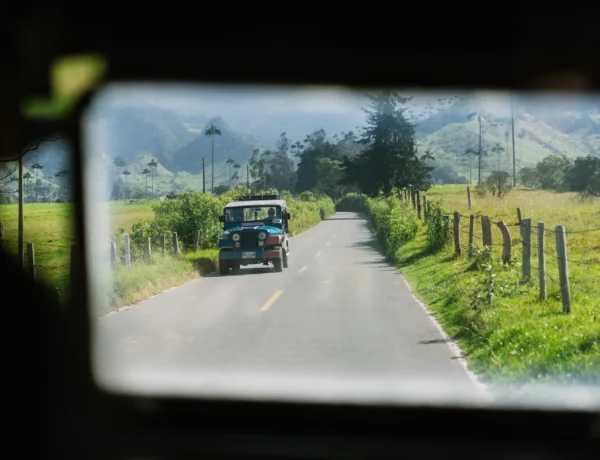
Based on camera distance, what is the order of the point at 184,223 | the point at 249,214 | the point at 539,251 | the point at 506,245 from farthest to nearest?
the point at 184,223 → the point at 249,214 → the point at 506,245 → the point at 539,251

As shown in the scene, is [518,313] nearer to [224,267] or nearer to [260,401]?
[260,401]

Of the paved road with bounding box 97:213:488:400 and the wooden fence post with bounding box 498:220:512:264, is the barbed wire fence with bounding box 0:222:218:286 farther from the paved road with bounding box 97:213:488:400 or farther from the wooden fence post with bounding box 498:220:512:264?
the wooden fence post with bounding box 498:220:512:264

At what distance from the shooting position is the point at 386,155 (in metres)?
58.9

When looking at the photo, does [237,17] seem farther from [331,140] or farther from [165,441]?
[331,140]

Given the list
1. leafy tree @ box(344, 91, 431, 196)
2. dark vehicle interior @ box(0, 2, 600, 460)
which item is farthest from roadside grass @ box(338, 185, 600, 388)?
leafy tree @ box(344, 91, 431, 196)

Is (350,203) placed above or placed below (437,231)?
above

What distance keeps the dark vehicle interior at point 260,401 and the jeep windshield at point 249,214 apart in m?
11.7

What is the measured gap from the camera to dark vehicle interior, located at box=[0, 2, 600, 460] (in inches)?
230

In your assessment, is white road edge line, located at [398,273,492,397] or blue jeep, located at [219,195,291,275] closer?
white road edge line, located at [398,273,492,397]

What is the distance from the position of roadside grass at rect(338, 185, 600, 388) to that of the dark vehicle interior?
4.54 ft

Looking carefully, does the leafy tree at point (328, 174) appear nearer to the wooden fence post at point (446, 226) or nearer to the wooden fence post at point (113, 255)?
the wooden fence post at point (446, 226)

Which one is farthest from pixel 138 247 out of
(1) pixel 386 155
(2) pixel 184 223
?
(1) pixel 386 155

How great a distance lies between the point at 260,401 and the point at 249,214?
50.7ft

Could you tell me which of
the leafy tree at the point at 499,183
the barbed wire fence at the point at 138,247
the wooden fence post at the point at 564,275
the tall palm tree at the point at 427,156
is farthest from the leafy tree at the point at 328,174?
the wooden fence post at the point at 564,275
